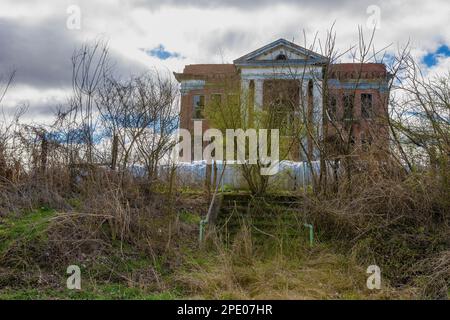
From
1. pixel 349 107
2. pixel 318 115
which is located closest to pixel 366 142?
pixel 349 107

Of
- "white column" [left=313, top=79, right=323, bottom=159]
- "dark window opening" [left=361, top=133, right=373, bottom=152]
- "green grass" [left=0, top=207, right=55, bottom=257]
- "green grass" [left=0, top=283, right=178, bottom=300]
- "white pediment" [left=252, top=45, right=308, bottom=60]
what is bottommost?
"green grass" [left=0, top=283, right=178, bottom=300]

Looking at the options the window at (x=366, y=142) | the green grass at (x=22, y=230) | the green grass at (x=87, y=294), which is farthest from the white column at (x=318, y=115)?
the green grass at (x=22, y=230)

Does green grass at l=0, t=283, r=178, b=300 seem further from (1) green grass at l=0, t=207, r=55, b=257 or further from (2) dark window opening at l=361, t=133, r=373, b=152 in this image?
(2) dark window opening at l=361, t=133, r=373, b=152

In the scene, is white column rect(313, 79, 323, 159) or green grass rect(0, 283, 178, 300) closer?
green grass rect(0, 283, 178, 300)

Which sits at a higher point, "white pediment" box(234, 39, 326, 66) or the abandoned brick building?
"white pediment" box(234, 39, 326, 66)

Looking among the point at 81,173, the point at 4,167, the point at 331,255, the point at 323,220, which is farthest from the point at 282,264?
the point at 4,167

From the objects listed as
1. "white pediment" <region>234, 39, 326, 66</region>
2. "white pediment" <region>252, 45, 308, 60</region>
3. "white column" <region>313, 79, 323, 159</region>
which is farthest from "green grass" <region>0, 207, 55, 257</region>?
"white pediment" <region>252, 45, 308, 60</region>

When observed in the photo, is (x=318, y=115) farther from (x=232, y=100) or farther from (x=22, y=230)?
(x=22, y=230)

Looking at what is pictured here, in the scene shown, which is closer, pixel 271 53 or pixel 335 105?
pixel 335 105

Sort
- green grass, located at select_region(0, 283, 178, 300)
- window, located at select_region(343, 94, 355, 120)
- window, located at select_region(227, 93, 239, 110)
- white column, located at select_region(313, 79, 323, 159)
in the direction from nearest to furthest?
green grass, located at select_region(0, 283, 178, 300) < window, located at select_region(343, 94, 355, 120) < white column, located at select_region(313, 79, 323, 159) < window, located at select_region(227, 93, 239, 110)
